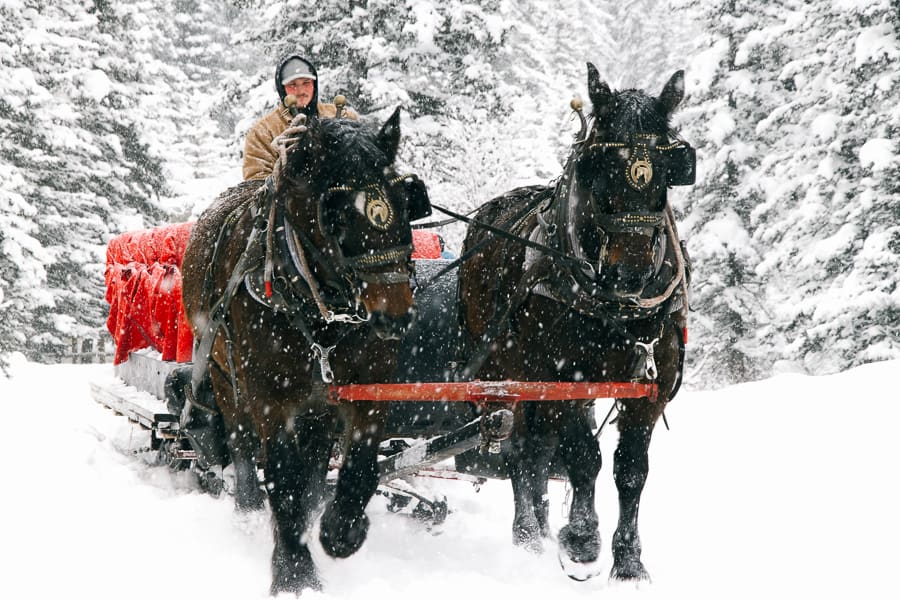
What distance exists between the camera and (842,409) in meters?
8.59

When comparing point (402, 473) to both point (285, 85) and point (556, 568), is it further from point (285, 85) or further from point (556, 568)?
point (285, 85)

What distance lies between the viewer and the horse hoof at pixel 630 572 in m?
4.79

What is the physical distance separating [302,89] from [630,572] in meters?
3.61

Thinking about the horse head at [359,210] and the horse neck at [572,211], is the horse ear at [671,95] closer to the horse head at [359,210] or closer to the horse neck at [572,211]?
the horse neck at [572,211]

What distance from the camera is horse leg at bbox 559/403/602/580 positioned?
4789 mm

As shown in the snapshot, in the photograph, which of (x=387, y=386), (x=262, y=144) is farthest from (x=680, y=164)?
(x=262, y=144)

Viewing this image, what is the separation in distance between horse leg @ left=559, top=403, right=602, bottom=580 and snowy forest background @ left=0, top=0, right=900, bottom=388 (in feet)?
31.8

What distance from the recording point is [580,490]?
496 cm

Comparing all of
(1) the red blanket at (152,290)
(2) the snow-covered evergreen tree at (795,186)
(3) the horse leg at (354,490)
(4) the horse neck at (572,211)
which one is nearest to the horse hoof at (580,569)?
(3) the horse leg at (354,490)

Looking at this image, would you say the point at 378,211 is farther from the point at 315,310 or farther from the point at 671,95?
the point at 671,95

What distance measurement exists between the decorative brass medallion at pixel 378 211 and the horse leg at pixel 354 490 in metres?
1.07

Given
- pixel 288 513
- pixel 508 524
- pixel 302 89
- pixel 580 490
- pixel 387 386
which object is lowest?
pixel 508 524

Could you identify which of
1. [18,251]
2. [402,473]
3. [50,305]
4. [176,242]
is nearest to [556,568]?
[402,473]

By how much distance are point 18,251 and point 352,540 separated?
530 inches
